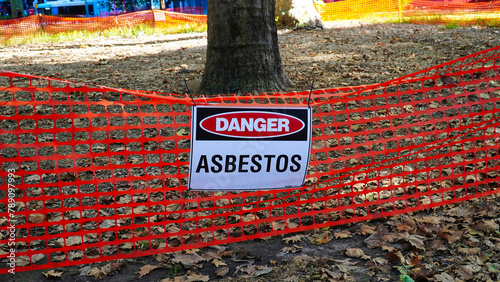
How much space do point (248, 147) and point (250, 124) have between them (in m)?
0.17

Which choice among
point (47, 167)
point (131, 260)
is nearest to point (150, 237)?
point (131, 260)

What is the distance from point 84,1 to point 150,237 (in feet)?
138

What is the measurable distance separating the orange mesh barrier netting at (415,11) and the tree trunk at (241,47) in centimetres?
945

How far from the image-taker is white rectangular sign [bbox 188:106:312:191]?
9.50 feet

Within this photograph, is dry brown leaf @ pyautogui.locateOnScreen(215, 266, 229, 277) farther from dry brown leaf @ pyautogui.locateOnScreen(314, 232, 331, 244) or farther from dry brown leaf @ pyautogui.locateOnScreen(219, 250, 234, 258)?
dry brown leaf @ pyautogui.locateOnScreen(314, 232, 331, 244)

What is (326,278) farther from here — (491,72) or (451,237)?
(491,72)

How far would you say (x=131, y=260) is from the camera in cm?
303

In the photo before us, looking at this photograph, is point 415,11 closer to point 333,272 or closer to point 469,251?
point 469,251

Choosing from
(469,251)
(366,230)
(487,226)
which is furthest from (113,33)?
(469,251)

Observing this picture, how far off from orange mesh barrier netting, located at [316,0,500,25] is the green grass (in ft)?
18.3

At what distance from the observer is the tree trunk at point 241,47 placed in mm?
5727

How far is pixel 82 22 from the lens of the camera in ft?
59.4

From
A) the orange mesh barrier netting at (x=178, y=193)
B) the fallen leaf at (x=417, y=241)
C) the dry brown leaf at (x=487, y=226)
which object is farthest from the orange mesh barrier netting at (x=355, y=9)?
the fallen leaf at (x=417, y=241)

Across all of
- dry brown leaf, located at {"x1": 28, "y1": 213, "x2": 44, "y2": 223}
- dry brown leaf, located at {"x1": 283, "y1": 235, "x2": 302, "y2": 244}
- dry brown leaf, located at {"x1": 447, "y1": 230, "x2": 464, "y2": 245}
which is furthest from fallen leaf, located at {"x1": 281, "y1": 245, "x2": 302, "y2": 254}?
dry brown leaf, located at {"x1": 28, "y1": 213, "x2": 44, "y2": 223}
